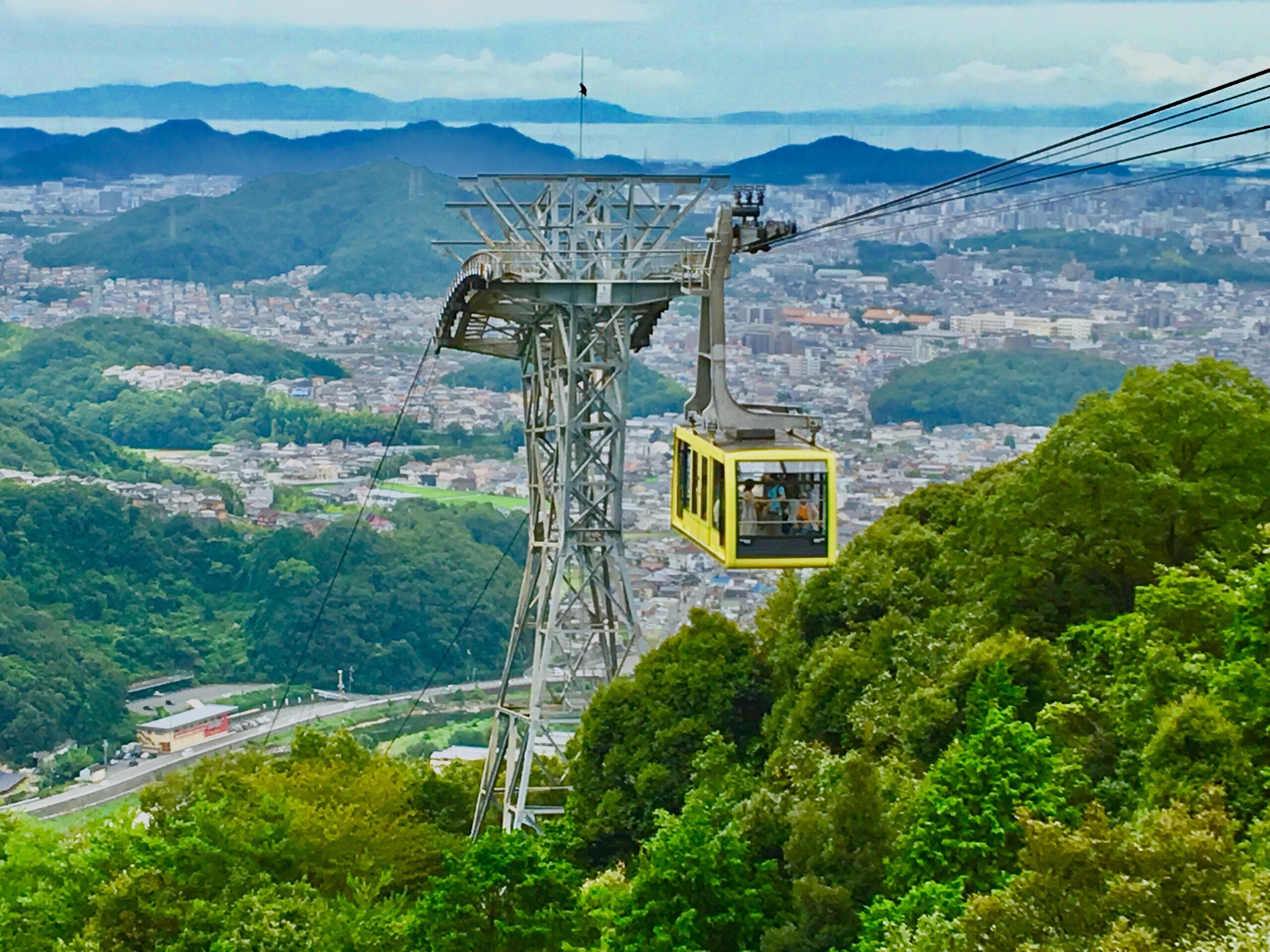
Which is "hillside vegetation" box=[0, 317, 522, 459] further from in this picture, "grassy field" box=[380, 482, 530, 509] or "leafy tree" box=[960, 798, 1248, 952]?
"leafy tree" box=[960, 798, 1248, 952]

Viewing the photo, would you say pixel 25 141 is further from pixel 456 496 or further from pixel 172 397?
pixel 456 496

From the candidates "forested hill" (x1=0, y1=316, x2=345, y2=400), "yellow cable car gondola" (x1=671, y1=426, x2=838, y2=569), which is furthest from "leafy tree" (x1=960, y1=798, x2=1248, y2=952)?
"forested hill" (x1=0, y1=316, x2=345, y2=400)

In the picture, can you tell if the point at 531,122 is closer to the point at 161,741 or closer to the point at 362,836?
the point at 161,741

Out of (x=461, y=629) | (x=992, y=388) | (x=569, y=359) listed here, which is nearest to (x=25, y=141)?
(x=461, y=629)

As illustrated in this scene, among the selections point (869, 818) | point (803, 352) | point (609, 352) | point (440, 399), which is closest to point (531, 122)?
point (440, 399)

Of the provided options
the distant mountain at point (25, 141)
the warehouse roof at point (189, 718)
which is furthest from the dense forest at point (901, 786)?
the distant mountain at point (25, 141)

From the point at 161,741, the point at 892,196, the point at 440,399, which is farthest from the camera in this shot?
the point at 440,399
